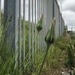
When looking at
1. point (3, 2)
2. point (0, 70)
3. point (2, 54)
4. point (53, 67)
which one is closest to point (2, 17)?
point (3, 2)

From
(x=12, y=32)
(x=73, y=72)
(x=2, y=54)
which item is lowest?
(x=73, y=72)

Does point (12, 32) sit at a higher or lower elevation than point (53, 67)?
higher

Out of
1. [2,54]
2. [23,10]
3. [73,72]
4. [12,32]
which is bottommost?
[73,72]

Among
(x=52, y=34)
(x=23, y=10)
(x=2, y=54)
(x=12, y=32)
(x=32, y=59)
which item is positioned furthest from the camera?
(x=32, y=59)

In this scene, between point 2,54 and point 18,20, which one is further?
point 18,20

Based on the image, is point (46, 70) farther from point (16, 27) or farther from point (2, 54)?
point (2, 54)

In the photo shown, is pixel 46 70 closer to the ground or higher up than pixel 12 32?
closer to the ground

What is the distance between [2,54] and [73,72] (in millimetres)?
2747

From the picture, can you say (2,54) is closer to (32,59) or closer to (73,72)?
(32,59)

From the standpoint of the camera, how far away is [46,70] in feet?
18.8

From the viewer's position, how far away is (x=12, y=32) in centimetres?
399

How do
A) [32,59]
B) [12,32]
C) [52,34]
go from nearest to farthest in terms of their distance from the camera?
[52,34] → [12,32] → [32,59]

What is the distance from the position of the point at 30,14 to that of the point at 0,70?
317 centimetres

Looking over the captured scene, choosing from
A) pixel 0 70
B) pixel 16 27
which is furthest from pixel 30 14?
pixel 0 70
